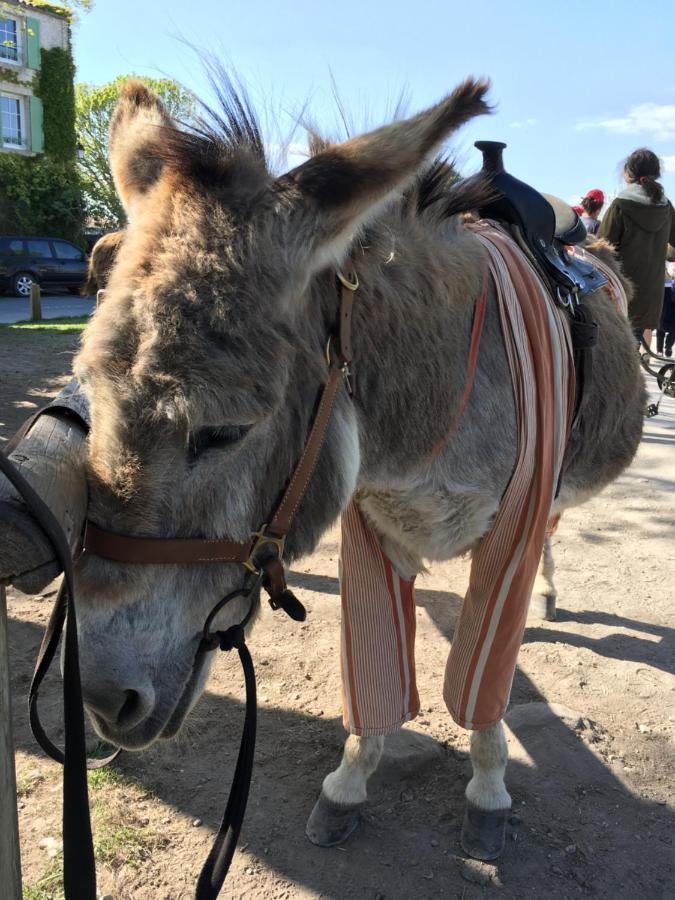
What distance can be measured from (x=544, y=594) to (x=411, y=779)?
1.63m

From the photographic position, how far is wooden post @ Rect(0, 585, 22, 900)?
4.58 ft

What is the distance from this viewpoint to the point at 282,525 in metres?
1.63

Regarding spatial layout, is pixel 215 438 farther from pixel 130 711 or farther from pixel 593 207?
pixel 593 207

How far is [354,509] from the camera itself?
2.54 meters

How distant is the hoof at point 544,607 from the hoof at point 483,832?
1723 millimetres

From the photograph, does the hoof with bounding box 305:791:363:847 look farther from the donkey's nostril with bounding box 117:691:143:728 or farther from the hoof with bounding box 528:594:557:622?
the hoof with bounding box 528:594:557:622

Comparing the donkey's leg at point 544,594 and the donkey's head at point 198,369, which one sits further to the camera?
the donkey's leg at point 544,594

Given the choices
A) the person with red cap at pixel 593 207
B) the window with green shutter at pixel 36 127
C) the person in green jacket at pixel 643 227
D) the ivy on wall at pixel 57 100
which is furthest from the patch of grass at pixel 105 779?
the ivy on wall at pixel 57 100

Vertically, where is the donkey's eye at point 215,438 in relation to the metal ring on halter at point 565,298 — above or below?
below

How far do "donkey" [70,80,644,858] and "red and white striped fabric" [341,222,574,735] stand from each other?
0.38 m

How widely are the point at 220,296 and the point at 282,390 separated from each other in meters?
0.24

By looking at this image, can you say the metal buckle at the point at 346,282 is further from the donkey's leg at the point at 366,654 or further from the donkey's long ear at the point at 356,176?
the donkey's leg at the point at 366,654

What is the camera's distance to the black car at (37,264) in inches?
886

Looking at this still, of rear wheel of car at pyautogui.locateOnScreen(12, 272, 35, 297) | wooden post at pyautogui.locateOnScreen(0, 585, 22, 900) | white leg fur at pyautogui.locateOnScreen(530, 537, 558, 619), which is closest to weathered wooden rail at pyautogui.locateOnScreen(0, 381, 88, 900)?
wooden post at pyautogui.locateOnScreen(0, 585, 22, 900)
